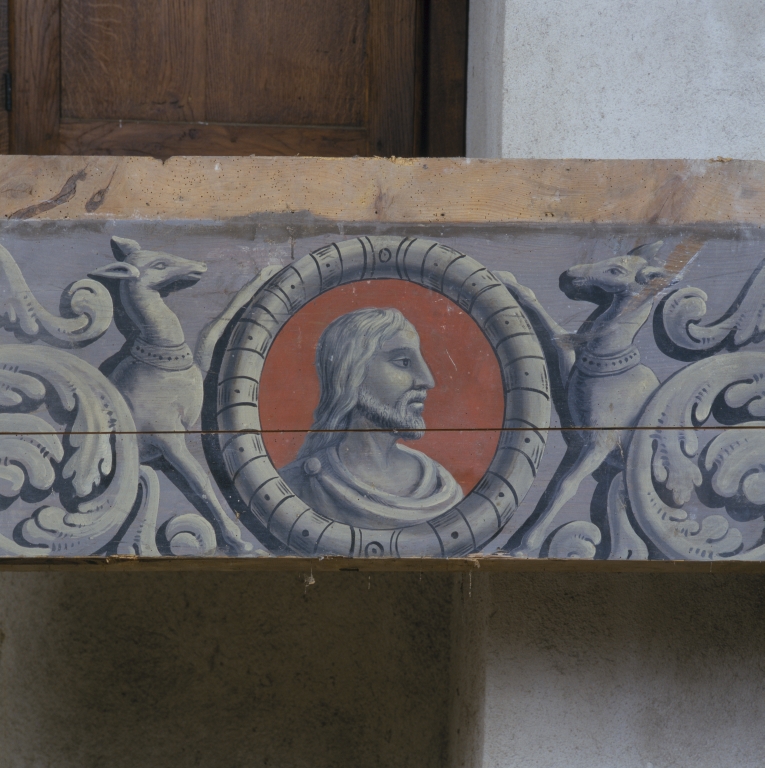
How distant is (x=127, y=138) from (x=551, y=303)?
1.39 meters

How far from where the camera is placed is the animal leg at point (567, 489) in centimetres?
185

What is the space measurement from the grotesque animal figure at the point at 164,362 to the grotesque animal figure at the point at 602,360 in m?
0.57

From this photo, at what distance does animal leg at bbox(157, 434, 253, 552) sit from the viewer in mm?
1832

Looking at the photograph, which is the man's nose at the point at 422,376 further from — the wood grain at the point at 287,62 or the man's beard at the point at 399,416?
the wood grain at the point at 287,62

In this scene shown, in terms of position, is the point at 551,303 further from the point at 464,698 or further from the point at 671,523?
the point at 464,698

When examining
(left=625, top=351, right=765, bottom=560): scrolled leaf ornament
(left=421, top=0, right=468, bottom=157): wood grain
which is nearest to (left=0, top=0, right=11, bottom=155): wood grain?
(left=421, top=0, right=468, bottom=157): wood grain

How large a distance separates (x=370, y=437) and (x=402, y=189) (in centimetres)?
48

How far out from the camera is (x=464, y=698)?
2688 millimetres

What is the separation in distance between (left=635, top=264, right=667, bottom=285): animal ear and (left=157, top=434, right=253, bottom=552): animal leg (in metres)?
0.89

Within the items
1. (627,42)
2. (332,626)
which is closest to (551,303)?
(627,42)

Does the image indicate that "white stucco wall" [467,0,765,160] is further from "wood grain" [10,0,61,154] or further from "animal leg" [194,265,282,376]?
"wood grain" [10,0,61,154]

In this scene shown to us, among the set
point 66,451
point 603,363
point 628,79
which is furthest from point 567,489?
point 628,79

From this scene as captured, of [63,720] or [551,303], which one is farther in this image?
[63,720]

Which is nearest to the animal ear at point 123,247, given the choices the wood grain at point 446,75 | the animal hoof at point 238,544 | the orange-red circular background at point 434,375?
the orange-red circular background at point 434,375
